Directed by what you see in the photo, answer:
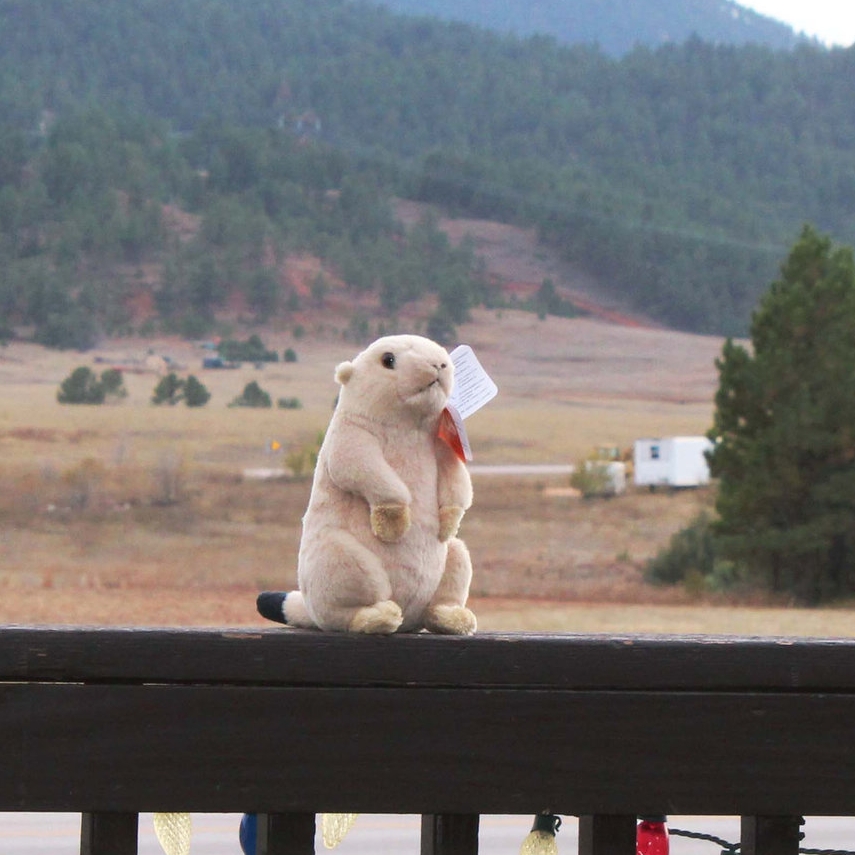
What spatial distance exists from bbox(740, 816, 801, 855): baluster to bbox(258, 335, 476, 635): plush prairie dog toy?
311mm

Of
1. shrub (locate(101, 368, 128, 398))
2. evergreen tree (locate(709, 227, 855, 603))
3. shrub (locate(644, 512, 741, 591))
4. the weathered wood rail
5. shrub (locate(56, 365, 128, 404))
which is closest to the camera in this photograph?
the weathered wood rail

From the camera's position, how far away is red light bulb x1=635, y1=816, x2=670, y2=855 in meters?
1.24

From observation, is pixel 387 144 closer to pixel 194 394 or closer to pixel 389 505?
pixel 194 394

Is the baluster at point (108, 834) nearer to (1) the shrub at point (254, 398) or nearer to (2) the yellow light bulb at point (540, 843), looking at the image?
(2) the yellow light bulb at point (540, 843)

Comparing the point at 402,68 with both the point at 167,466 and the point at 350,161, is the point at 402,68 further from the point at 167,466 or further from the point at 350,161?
Answer: the point at 167,466

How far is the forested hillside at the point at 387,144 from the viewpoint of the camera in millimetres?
71125

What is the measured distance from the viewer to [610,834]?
109 cm

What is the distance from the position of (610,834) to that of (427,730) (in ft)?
0.59

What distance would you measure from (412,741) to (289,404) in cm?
5542

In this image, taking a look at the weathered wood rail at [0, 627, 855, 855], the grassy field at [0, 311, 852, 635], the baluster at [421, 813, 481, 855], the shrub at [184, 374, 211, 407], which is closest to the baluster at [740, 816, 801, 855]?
the weathered wood rail at [0, 627, 855, 855]

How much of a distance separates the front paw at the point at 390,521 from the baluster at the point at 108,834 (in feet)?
1.11

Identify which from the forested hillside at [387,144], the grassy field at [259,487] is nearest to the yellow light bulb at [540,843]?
the grassy field at [259,487]

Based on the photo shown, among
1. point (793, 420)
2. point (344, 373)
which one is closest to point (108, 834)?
point (344, 373)

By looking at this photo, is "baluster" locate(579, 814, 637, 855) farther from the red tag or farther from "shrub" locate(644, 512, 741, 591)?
"shrub" locate(644, 512, 741, 591)
